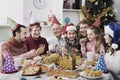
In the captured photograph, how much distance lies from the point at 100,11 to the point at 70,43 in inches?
84.3

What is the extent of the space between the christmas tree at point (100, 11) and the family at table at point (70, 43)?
1.71 metres

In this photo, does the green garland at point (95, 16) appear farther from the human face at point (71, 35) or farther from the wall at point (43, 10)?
the human face at point (71, 35)

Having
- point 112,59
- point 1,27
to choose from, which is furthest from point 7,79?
point 1,27

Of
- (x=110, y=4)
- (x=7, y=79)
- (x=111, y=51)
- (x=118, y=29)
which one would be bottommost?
(x=7, y=79)

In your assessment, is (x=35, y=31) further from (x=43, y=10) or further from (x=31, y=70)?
(x=43, y=10)

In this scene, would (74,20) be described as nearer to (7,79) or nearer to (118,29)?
(118,29)

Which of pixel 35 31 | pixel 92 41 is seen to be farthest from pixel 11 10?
pixel 92 41

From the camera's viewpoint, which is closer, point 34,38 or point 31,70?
point 31,70

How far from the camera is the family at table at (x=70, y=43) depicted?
83.7 inches

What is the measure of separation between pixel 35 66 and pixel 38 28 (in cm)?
97

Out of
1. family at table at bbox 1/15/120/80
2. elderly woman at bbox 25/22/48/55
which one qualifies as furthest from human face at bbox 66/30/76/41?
elderly woman at bbox 25/22/48/55

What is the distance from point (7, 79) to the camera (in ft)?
5.71

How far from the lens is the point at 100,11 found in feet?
16.0

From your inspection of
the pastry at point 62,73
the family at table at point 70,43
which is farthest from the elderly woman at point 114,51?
the pastry at point 62,73
